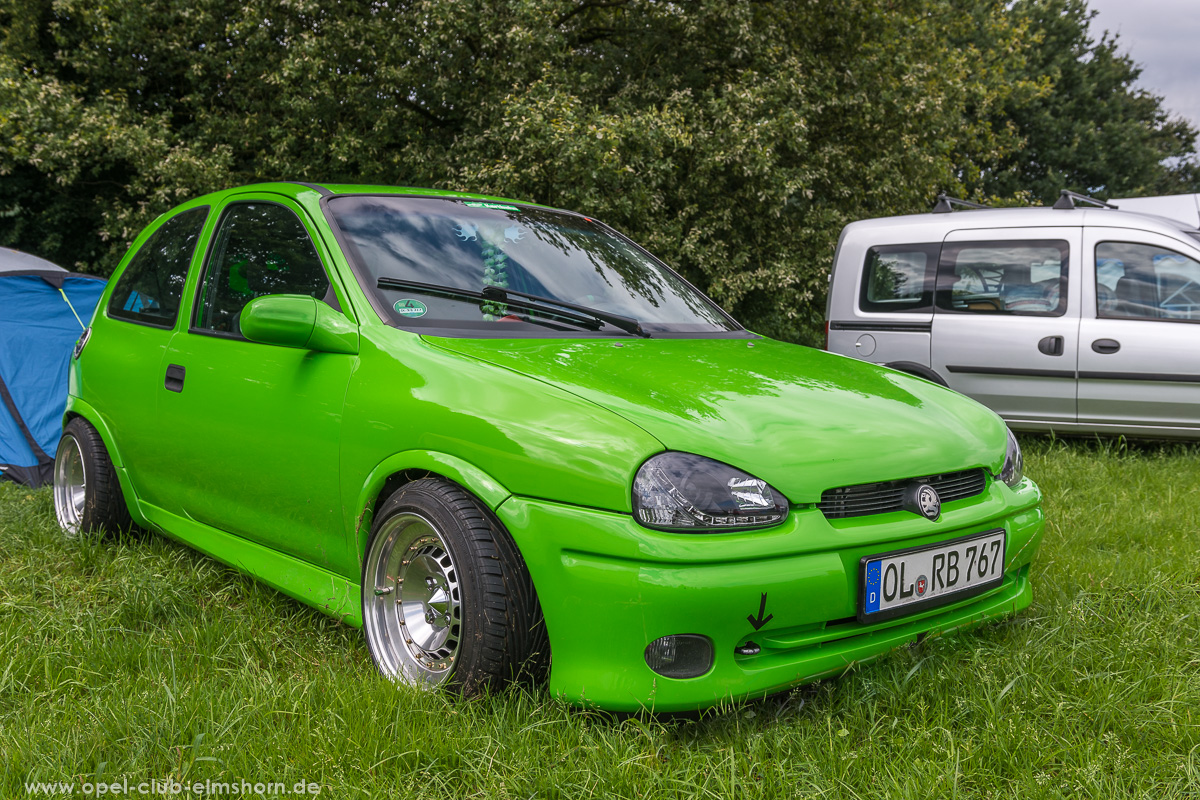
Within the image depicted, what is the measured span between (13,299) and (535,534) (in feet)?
17.9

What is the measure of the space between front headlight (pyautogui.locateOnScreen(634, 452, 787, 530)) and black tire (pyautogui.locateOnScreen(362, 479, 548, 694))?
39 centimetres

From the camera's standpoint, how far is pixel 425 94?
37.4ft

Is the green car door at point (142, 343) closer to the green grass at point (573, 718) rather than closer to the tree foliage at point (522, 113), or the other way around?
the green grass at point (573, 718)

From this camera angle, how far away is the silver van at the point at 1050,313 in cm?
622

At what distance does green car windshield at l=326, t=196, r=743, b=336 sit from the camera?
9.60 feet

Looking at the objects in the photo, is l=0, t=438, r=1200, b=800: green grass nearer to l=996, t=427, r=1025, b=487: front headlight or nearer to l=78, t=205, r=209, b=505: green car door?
l=996, t=427, r=1025, b=487: front headlight

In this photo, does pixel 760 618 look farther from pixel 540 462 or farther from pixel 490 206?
pixel 490 206

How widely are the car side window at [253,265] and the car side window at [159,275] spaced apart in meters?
0.23

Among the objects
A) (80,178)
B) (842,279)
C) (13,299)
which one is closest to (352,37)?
(80,178)

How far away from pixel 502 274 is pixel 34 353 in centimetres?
442

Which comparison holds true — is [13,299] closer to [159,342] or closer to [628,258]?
[159,342]

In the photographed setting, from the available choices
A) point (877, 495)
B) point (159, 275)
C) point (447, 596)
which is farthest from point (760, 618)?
point (159, 275)

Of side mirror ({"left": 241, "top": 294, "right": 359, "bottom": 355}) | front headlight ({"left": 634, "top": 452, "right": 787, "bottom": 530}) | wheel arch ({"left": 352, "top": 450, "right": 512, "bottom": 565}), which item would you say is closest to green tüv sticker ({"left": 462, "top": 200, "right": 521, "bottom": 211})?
side mirror ({"left": 241, "top": 294, "right": 359, "bottom": 355})

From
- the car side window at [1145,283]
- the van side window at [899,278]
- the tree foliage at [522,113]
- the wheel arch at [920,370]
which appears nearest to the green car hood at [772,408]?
the wheel arch at [920,370]
